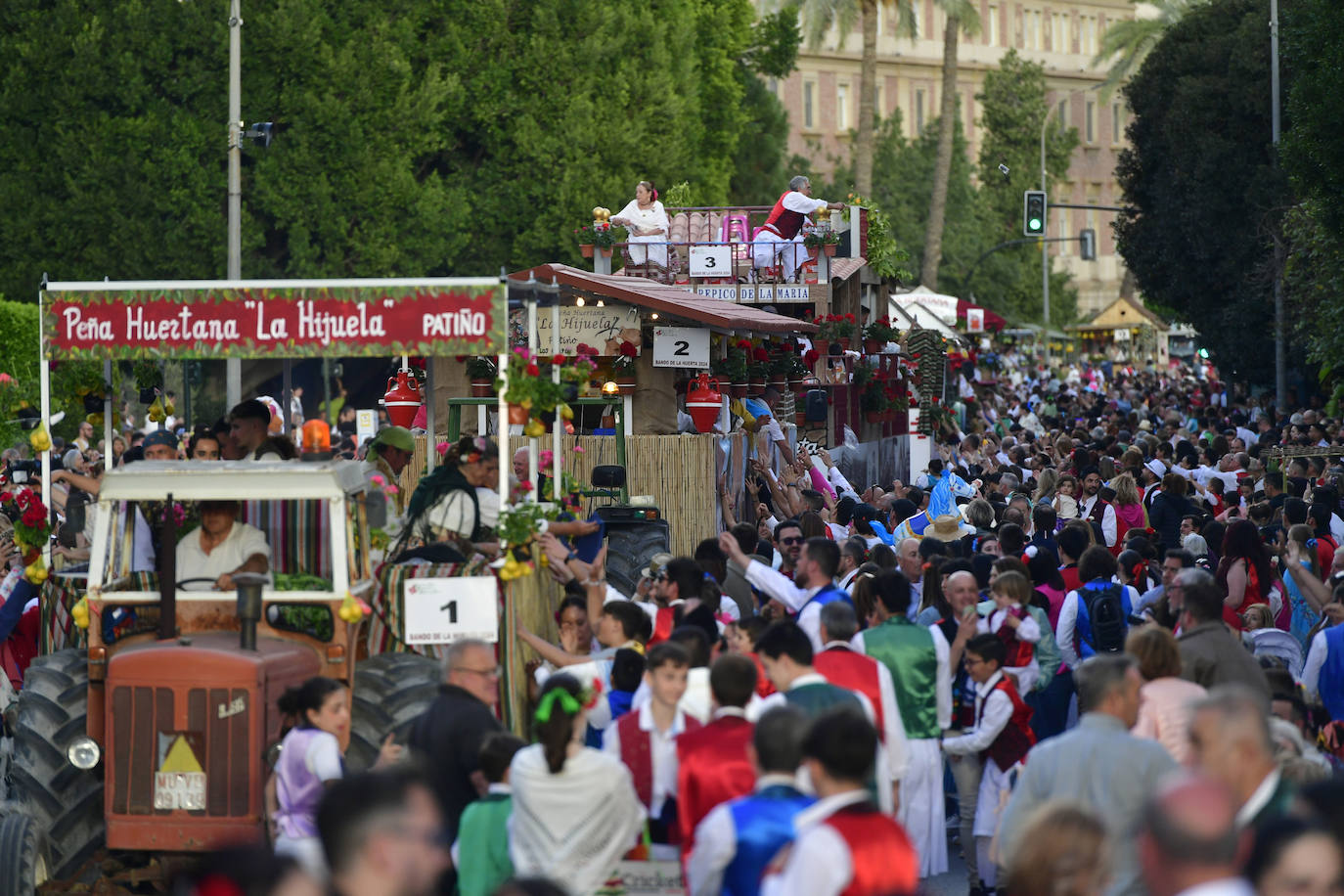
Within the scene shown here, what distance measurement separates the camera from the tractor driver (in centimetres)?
1027

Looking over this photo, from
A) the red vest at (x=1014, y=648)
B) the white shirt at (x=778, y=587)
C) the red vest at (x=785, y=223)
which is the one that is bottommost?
the red vest at (x=1014, y=648)

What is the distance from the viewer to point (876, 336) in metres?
29.3

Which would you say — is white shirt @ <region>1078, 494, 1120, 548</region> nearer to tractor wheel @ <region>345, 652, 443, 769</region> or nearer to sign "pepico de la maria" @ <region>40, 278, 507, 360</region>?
sign "pepico de la maria" @ <region>40, 278, 507, 360</region>

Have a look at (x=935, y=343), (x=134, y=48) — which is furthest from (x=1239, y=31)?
(x=134, y=48)

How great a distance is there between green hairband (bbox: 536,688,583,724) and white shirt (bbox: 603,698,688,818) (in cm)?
86

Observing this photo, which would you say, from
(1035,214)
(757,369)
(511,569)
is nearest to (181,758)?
(511,569)

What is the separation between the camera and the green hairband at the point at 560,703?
734 cm

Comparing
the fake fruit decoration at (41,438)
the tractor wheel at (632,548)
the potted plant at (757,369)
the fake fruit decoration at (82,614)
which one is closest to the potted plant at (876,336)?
the potted plant at (757,369)

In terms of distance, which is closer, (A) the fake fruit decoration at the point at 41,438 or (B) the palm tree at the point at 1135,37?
(A) the fake fruit decoration at the point at 41,438

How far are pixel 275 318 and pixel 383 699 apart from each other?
6.88ft

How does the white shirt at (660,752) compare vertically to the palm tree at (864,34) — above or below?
below

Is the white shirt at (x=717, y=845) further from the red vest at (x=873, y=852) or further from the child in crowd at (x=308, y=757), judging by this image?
the child in crowd at (x=308, y=757)

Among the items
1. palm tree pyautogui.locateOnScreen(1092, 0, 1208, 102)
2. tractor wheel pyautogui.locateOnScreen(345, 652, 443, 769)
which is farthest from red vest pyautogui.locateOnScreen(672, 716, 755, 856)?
palm tree pyautogui.locateOnScreen(1092, 0, 1208, 102)

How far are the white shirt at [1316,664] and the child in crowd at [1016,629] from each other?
141 cm
